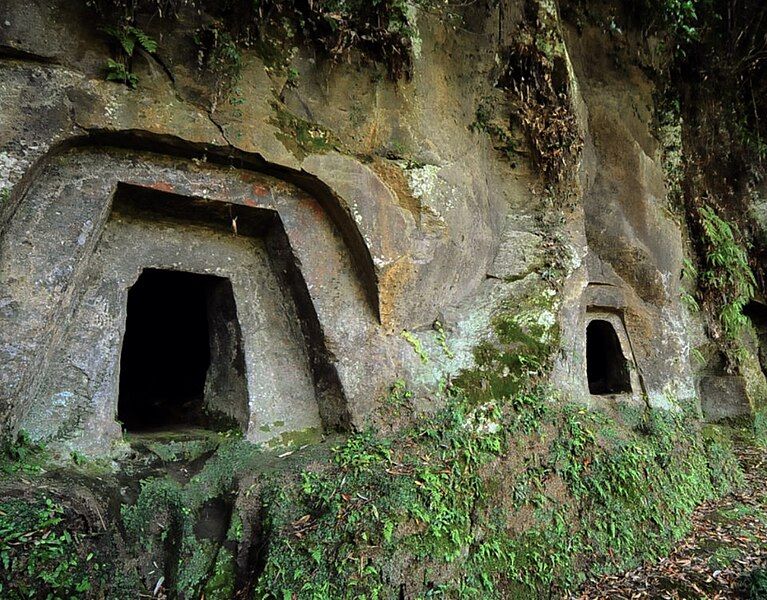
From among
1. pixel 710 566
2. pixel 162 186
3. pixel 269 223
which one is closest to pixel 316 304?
pixel 269 223

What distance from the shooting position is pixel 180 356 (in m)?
7.91

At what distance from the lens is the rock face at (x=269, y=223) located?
393 cm

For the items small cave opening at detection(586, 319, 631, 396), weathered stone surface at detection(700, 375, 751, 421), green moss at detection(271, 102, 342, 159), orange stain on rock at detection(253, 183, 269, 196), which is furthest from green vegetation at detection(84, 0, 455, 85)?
weathered stone surface at detection(700, 375, 751, 421)

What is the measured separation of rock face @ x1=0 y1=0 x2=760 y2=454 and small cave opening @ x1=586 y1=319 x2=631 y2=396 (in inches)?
37.4

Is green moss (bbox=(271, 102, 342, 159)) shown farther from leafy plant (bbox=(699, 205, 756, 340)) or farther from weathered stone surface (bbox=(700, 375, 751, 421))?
weathered stone surface (bbox=(700, 375, 751, 421))

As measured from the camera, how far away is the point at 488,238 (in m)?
6.15

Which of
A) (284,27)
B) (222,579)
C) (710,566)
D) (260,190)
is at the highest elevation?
(284,27)

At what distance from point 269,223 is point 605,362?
5.80 metres

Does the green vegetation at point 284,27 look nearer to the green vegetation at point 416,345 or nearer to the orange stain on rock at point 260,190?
the orange stain on rock at point 260,190

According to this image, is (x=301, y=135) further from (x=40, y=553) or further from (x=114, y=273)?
(x=40, y=553)

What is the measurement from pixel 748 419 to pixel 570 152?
5.63 metres

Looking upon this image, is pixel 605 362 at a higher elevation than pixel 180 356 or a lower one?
lower

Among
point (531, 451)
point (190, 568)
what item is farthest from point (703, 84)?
point (190, 568)

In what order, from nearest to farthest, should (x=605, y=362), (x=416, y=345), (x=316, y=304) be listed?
(x=316, y=304) < (x=416, y=345) < (x=605, y=362)
